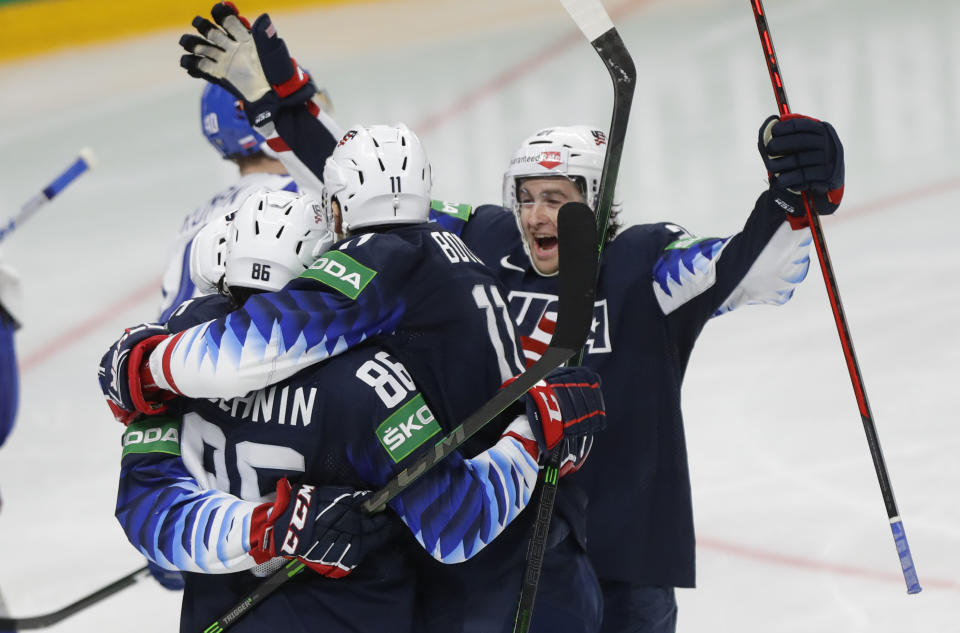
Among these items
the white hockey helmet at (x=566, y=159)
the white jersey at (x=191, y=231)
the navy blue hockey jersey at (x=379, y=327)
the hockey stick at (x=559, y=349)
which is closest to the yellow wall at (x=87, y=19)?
the white jersey at (x=191, y=231)

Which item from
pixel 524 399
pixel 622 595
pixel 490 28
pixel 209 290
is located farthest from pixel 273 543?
pixel 490 28

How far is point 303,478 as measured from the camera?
215cm

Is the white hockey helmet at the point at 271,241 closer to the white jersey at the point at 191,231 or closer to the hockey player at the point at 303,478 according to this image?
the hockey player at the point at 303,478

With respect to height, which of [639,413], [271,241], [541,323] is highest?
[271,241]

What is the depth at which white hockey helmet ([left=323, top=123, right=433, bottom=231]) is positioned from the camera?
88.1 inches

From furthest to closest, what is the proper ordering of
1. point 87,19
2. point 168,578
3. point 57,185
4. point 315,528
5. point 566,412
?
point 87,19 → point 57,185 → point 168,578 → point 566,412 → point 315,528

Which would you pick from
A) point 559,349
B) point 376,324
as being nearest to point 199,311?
point 376,324

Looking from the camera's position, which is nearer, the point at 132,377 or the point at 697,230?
the point at 132,377

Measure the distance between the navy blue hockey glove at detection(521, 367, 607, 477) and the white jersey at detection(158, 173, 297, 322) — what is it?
150 cm

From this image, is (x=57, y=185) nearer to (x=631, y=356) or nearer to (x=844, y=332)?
(x=631, y=356)

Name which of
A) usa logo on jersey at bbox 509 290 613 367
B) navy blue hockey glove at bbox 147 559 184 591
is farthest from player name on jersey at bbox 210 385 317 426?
navy blue hockey glove at bbox 147 559 184 591

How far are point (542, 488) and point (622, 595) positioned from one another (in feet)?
2.28

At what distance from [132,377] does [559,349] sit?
707 mm

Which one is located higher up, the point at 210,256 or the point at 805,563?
the point at 210,256
